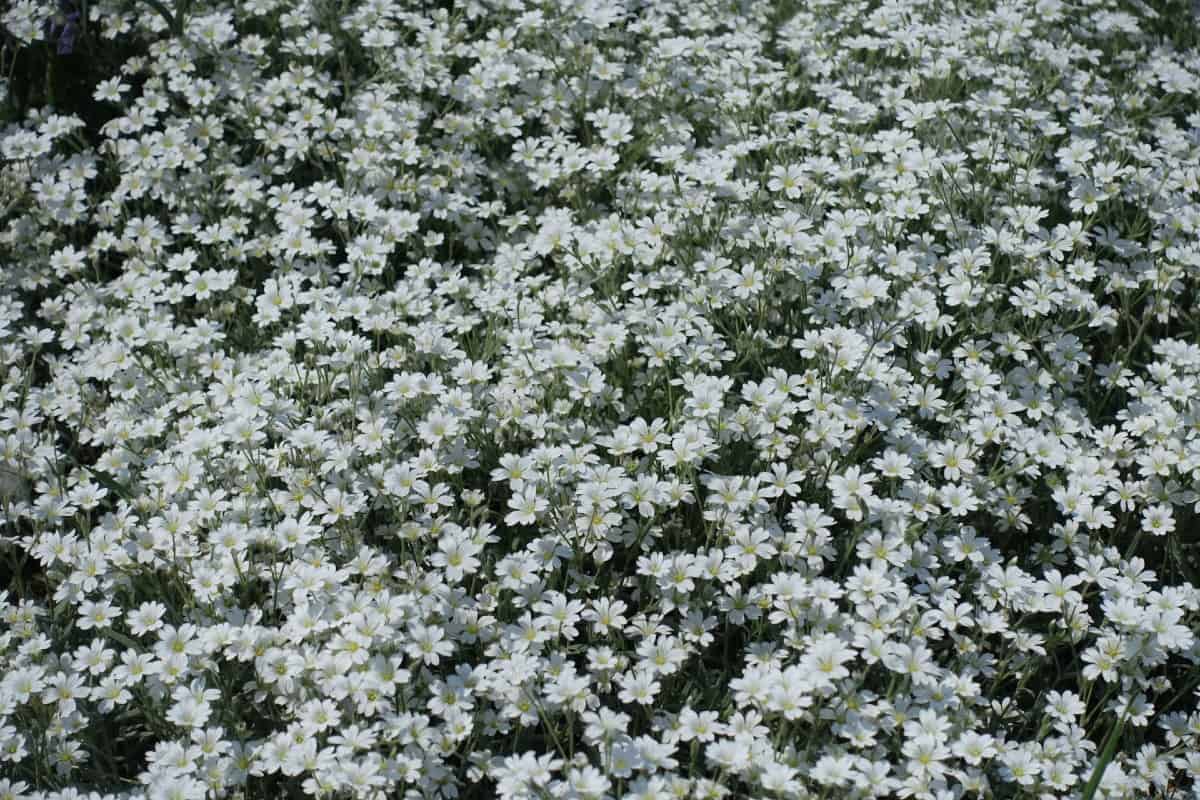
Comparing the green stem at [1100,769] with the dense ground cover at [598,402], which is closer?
the green stem at [1100,769]

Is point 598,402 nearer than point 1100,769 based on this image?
No

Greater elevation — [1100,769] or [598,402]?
[598,402]

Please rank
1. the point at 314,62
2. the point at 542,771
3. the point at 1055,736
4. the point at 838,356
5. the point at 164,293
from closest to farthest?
the point at 542,771 < the point at 1055,736 < the point at 838,356 < the point at 164,293 < the point at 314,62

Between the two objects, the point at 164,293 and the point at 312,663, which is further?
the point at 164,293

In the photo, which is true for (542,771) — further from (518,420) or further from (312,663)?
(518,420)

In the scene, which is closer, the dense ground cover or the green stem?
the green stem

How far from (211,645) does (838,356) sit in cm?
205

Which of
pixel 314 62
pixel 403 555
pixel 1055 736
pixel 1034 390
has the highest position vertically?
pixel 314 62

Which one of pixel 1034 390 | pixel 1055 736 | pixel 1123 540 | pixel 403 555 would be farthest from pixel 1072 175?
pixel 403 555

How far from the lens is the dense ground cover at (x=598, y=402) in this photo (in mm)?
3498

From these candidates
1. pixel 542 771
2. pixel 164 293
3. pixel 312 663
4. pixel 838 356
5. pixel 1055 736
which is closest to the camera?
pixel 542 771

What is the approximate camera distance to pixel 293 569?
3.78 metres

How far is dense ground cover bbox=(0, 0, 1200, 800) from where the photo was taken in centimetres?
350

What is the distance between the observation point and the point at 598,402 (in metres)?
4.27
